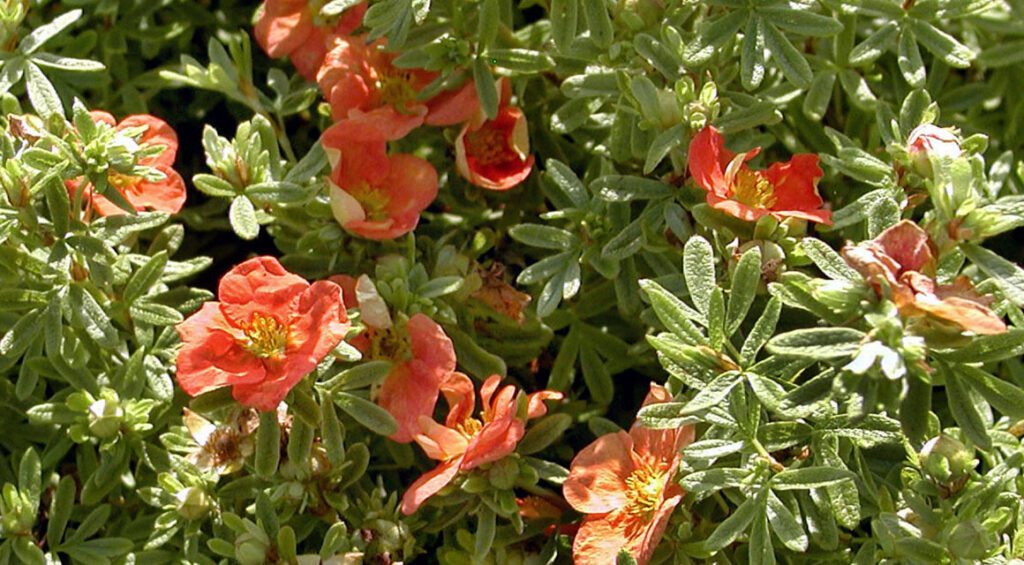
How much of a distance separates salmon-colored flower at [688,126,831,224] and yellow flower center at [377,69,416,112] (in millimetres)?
581

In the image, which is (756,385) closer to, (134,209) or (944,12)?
(944,12)

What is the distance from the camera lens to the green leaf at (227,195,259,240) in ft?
6.53

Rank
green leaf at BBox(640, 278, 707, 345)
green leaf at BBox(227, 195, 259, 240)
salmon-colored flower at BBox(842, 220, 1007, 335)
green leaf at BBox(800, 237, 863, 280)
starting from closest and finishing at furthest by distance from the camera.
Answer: salmon-colored flower at BBox(842, 220, 1007, 335)
green leaf at BBox(800, 237, 863, 280)
green leaf at BBox(640, 278, 707, 345)
green leaf at BBox(227, 195, 259, 240)

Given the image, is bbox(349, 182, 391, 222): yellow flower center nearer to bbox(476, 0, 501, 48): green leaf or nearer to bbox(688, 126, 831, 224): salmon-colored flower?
bbox(476, 0, 501, 48): green leaf

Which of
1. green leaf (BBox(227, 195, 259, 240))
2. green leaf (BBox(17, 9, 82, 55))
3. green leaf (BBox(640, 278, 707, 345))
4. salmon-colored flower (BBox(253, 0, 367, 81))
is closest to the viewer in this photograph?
green leaf (BBox(640, 278, 707, 345))

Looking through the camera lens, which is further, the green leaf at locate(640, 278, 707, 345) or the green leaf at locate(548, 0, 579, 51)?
the green leaf at locate(548, 0, 579, 51)

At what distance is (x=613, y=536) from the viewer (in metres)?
1.89

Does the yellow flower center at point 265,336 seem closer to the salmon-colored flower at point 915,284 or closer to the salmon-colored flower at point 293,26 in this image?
the salmon-colored flower at point 293,26

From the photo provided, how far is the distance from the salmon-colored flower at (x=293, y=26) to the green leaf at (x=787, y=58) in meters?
0.74

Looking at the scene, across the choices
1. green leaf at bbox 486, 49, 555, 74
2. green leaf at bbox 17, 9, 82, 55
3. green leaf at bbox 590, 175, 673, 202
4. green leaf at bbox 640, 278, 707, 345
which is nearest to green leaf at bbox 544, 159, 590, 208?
green leaf at bbox 590, 175, 673, 202

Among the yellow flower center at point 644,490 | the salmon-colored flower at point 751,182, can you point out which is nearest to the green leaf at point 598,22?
the salmon-colored flower at point 751,182

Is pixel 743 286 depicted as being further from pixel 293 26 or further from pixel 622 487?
pixel 293 26

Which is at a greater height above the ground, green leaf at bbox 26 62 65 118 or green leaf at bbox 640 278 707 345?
green leaf at bbox 26 62 65 118

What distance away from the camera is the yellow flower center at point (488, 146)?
230 cm
